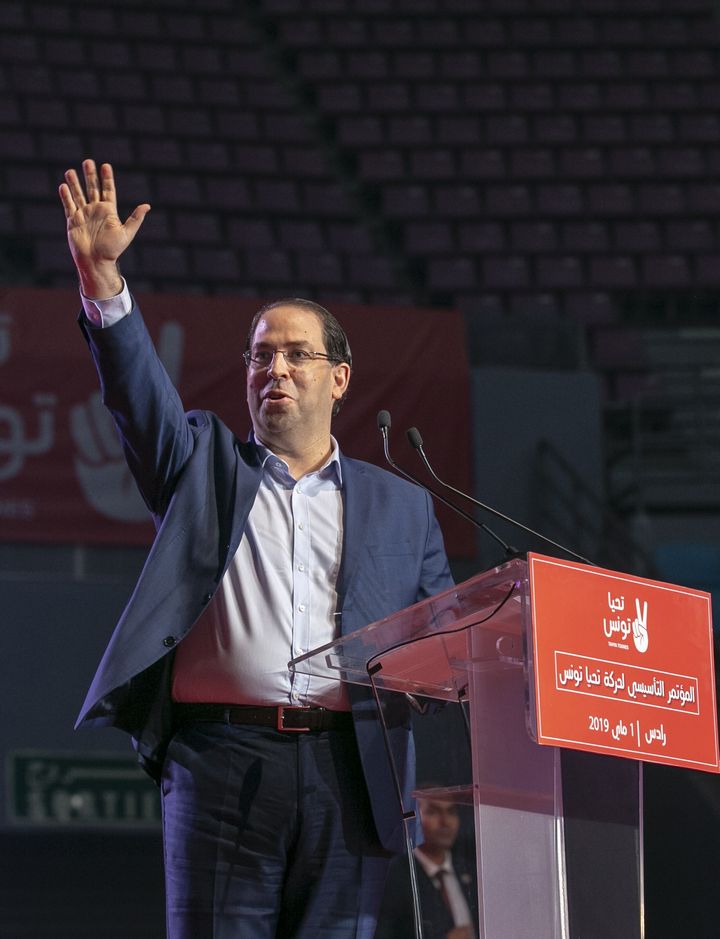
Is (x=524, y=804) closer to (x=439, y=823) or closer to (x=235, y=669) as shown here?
(x=439, y=823)

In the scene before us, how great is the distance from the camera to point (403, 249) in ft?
27.6

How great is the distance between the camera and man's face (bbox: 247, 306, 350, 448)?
195cm

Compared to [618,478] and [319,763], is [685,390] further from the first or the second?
[319,763]

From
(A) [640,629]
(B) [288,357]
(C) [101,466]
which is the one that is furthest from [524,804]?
(C) [101,466]

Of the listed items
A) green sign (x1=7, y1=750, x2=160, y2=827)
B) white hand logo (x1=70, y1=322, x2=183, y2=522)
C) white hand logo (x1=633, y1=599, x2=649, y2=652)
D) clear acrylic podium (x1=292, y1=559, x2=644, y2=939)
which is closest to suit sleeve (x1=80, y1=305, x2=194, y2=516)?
clear acrylic podium (x1=292, y1=559, x2=644, y2=939)

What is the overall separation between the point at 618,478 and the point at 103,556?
8.27ft

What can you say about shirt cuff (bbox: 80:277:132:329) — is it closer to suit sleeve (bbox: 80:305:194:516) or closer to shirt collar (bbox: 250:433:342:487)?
suit sleeve (bbox: 80:305:194:516)

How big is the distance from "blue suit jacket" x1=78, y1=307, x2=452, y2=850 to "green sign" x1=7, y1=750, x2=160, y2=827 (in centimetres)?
357

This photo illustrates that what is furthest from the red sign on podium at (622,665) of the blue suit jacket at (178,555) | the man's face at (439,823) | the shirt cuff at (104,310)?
the shirt cuff at (104,310)

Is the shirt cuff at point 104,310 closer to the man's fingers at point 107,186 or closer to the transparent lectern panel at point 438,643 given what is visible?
the man's fingers at point 107,186

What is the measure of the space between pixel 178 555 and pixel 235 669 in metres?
0.16

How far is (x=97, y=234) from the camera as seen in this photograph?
1727 millimetres

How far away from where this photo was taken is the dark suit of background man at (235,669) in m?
1.74

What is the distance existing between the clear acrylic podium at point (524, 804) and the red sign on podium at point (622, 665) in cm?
4
